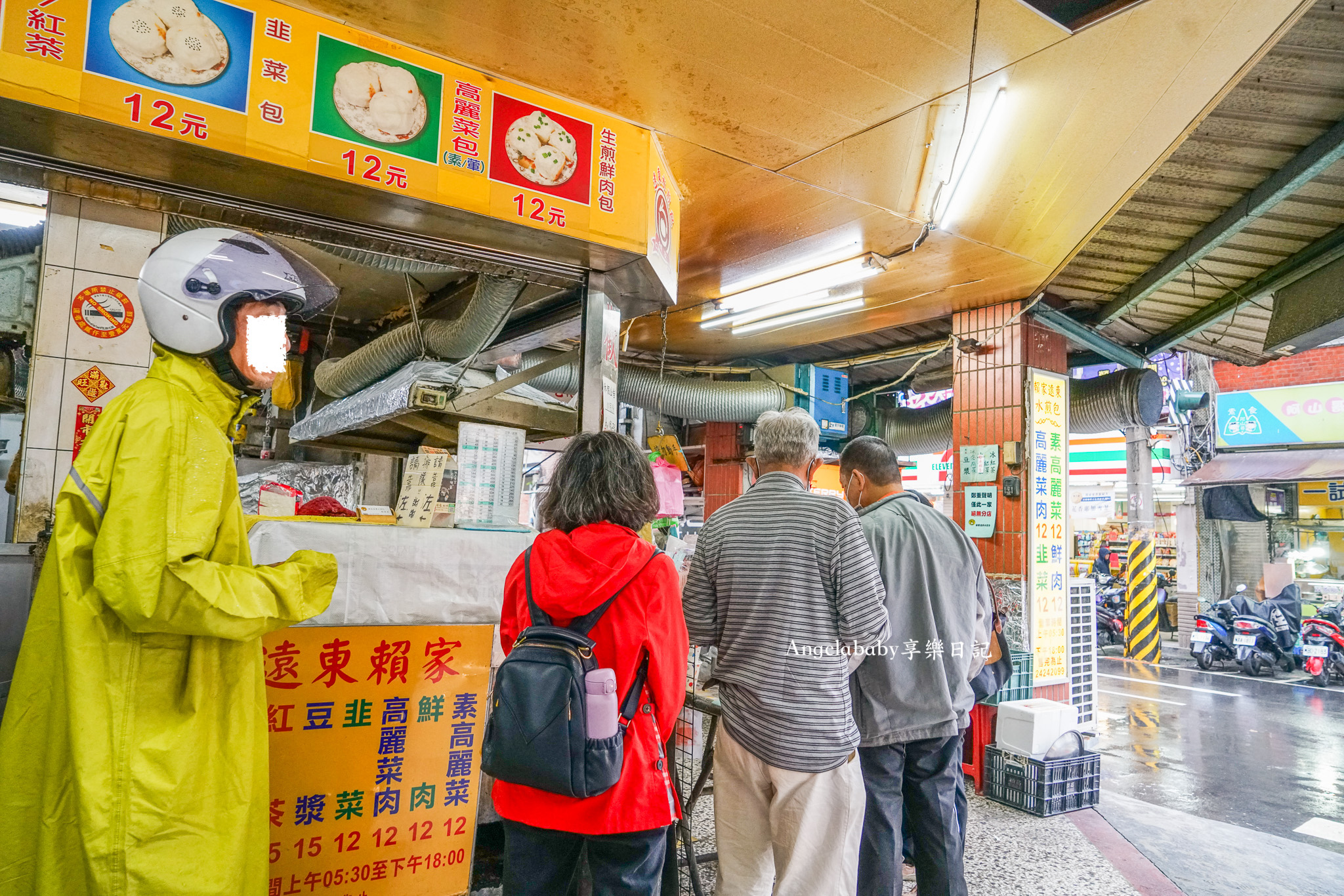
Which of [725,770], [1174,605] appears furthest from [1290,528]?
[725,770]

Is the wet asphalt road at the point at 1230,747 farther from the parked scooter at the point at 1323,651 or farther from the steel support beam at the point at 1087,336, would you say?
the steel support beam at the point at 1087,336

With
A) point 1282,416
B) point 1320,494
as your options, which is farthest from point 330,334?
point 1320,494

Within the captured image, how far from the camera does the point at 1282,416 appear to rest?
12188 millimetres

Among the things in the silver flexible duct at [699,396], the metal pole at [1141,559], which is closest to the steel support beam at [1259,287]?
the silver flexible duct at [699,396]

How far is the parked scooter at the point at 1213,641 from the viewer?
1033cm

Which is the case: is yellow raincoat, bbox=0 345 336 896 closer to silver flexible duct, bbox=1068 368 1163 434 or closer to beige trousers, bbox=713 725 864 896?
beige trousers, bbox=713 725 864 896

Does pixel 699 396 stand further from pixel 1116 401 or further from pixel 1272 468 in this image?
pixel 1272 468

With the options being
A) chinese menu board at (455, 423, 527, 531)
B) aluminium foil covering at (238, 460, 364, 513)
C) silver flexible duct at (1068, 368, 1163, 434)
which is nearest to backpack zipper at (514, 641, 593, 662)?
chinese menu board at (455, 423, 527, 531)

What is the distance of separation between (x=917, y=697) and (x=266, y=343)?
260 cm

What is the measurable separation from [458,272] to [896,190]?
322 cm

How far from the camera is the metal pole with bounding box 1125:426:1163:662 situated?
1114cm

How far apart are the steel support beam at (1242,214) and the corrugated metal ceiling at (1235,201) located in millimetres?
50

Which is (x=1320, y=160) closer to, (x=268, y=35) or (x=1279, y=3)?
(x=1279, y=3)

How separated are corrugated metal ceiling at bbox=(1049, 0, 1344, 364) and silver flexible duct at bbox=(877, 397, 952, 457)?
5.88 ft
